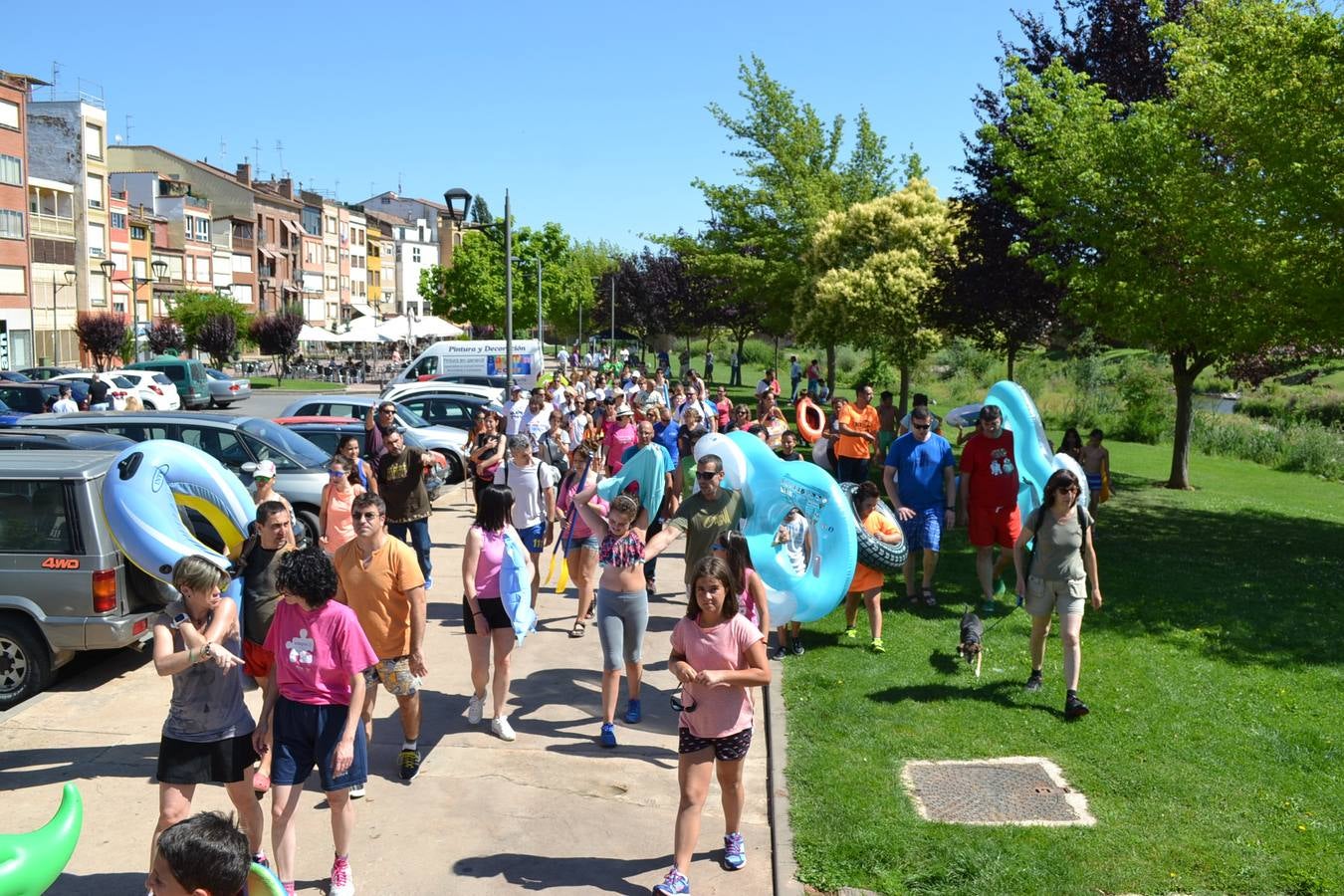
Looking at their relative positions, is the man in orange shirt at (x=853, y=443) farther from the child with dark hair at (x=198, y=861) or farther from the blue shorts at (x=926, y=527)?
the child with dark hair at (x=198, y=861)

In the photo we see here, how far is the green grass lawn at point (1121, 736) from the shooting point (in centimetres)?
605

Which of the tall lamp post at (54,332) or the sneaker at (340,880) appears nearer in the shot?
the sneaker at (340,880)

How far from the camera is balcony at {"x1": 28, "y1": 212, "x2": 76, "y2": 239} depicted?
181 ft

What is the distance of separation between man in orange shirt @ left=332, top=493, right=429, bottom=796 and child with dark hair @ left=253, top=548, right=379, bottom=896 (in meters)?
1.09

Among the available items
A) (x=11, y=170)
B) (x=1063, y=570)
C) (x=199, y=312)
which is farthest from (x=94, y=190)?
(x=1063, y=570)

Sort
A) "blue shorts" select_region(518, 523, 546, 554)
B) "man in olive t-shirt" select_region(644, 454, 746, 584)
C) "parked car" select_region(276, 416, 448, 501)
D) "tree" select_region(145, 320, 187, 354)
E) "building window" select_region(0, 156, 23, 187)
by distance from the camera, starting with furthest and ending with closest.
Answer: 1. "tree" select_region(145, 320, 187, 354)
2. "building window" select_region(0, 156, 23, 187)
3. "parked car" select_region(276, 416, 448, 501)
4. "blue shorts" select_region(518, 523, 546, 554)
5. "man in olive t-shirt" select_region(644, 454, 746, 584)

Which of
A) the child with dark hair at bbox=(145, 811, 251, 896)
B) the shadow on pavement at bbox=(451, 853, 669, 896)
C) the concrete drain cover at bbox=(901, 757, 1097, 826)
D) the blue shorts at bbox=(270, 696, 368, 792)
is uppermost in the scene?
the child with dark hair at bbox=(145, 811, 251, 896)

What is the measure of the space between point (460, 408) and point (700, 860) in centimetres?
1697

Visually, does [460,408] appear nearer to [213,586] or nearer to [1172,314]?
[1172,314]

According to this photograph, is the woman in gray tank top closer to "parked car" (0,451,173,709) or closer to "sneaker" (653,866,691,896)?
"sneaker" (653,866,691,896)

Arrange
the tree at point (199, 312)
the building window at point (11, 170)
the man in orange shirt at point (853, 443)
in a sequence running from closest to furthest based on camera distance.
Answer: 1. the man in orange shirt at point (853, 443)
2. the building window at point (11, 170)
3. the tree at point (199, 312)

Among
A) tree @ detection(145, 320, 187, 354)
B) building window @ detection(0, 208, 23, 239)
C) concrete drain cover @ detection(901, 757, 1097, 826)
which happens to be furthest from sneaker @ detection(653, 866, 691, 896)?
building window @ detection(0, 208, 23, 239)

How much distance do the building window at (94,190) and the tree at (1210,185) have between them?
55078 mm

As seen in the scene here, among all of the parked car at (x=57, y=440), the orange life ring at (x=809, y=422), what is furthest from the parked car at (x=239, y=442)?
the orange life ring at (x=809, y=422)
